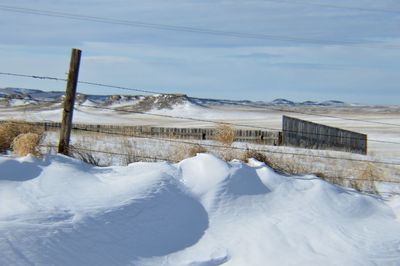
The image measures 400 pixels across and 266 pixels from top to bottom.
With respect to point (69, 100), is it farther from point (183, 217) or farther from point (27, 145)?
point (183, 217)

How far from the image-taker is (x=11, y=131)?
905 centimetres

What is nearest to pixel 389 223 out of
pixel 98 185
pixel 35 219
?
pixel 98 185

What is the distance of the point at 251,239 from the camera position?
22.2 ft

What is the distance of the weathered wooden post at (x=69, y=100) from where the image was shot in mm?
8758

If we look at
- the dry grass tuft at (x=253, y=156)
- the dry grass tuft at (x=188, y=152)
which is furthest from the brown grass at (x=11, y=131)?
the dry grass tuft at (x=253, y=156)

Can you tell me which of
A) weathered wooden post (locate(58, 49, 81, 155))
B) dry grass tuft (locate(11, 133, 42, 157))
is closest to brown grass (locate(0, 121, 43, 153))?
weathered wooden post (locate(58, 49, 81, 155))

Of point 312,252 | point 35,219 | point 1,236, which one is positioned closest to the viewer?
point 1,236

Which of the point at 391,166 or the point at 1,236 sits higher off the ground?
the point at 391,166

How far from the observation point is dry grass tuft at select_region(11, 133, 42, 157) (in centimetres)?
816

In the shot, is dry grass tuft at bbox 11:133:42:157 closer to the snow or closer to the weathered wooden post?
the snow

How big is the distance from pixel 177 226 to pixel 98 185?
109 cm

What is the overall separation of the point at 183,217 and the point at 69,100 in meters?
2.65

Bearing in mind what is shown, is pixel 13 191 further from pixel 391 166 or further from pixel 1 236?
pixel 391 166

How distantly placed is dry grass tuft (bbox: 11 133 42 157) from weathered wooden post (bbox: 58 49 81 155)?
1.59ft
